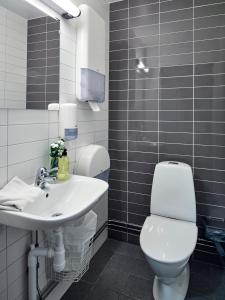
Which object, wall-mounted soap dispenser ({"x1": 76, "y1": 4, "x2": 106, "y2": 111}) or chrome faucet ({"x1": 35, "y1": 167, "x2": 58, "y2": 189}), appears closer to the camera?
chrome faucet ({"x1": 35, "y1": 167, "x2": 58, "y2": 189})

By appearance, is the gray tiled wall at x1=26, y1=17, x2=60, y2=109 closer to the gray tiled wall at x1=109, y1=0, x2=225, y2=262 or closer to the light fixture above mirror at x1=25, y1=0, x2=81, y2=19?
the light fixture above mirror at x1=25, y1=0, x2=81, y2=19

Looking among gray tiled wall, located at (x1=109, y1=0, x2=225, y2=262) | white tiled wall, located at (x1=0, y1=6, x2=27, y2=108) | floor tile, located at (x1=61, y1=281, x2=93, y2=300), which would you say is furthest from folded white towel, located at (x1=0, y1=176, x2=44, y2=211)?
gray tiled wall, located at (x1=109, y1=0, x2=225, y2=262)

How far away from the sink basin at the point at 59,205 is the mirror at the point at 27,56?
1.66 ft

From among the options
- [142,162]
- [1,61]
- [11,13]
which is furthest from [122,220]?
[11,13]

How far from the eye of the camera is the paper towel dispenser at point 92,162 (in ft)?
5.57

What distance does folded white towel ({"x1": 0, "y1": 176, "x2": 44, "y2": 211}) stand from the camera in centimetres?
94

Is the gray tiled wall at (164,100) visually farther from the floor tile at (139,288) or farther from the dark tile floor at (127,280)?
the floor tile at (139,288)

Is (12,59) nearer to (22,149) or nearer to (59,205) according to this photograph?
(22,149)

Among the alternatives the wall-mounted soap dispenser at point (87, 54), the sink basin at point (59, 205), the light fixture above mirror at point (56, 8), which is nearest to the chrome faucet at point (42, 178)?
the sink basin at point (59, 205)

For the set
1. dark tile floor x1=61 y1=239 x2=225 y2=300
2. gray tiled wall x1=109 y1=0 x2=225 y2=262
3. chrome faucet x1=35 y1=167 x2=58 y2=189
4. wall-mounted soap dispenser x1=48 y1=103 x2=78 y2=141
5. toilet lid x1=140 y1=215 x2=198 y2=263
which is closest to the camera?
chrome faucet x1=35 y1=167 x2=58 y2=189

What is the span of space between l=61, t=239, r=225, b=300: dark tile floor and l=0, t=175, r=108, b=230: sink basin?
77 centimetres

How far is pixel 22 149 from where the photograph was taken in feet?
4.06

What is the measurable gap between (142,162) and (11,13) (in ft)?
5.00

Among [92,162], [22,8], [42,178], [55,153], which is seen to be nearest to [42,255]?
[42,178]
